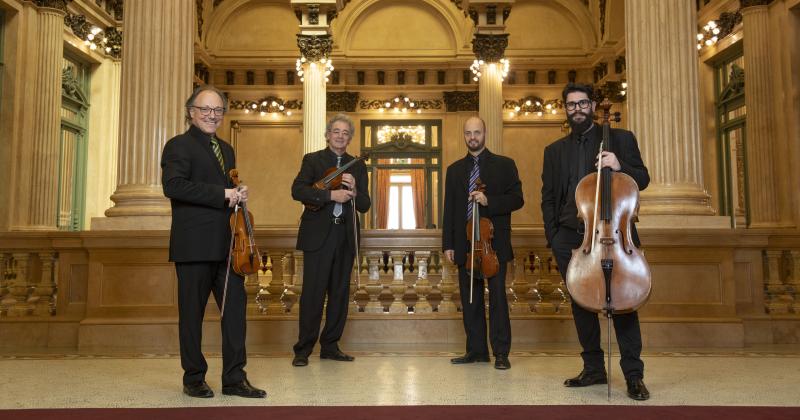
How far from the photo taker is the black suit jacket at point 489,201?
4.77 metres

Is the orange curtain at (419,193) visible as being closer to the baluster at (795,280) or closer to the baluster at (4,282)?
the baluster at (795,280)

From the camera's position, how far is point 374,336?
609 centimetres

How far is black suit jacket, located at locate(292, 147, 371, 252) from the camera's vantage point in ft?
15.8

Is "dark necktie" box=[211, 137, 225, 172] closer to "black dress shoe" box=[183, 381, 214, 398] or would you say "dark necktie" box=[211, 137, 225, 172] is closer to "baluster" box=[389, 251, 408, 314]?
"black dress shoe" box=[183, 381, 214, 398]

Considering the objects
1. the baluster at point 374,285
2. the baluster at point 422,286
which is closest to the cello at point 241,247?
the baluster at point 374,285

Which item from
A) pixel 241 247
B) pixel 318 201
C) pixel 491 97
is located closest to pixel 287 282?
pixel 318 201

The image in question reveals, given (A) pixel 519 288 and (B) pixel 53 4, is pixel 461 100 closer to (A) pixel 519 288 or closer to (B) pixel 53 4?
(B) pixel 53 4

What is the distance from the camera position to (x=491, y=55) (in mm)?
12852

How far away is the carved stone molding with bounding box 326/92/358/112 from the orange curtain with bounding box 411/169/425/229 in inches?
91.9

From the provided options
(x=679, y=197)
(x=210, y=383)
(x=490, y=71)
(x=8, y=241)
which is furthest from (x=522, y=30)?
(x=210, y=383)

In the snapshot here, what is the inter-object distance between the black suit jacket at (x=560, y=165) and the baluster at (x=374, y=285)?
8.01ft

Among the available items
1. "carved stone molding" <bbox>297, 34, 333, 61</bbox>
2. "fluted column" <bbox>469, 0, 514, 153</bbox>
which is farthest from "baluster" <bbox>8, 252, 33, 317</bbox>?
"fluted column" <bbox>469, 0, 514, 153</bbox>

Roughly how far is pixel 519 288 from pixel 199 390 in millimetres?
3350

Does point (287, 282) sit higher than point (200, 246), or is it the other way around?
point (200, 246)
